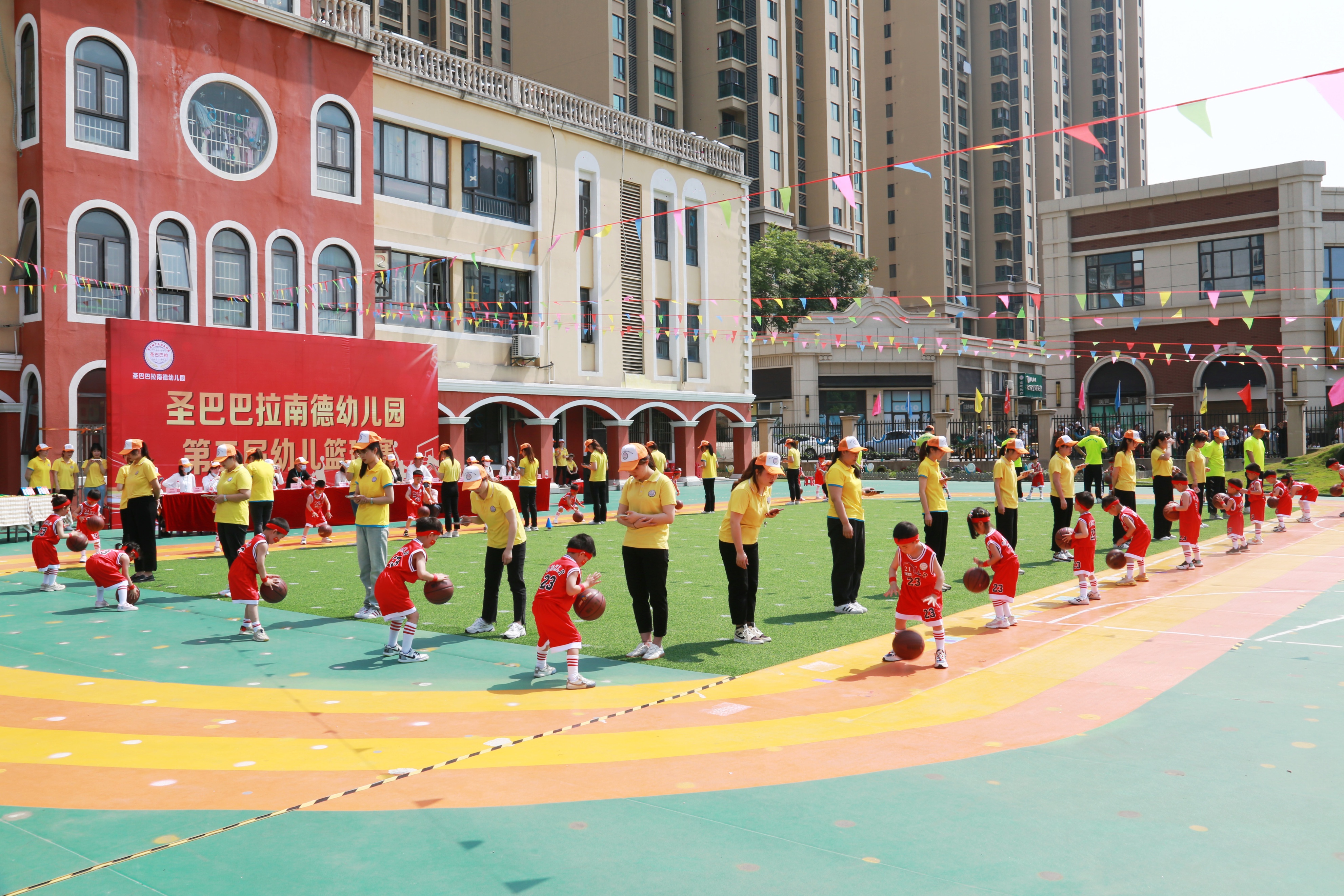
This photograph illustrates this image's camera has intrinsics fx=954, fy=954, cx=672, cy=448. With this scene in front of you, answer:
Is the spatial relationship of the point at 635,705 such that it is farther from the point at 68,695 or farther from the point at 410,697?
the point at 68,695

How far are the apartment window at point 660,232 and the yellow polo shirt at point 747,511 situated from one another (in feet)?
84.4

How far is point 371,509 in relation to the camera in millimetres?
10398

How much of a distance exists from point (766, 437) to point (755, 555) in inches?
1149

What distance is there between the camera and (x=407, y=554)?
8000 mm

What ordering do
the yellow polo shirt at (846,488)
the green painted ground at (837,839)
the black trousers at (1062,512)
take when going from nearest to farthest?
the green painted ground at (837,839), the yellow polo shirt at (846,488), the black trousers at (1062,512)

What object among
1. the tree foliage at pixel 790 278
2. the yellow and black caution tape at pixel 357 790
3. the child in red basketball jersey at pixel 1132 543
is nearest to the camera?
the yellow and black caution tape at pixel 357 790

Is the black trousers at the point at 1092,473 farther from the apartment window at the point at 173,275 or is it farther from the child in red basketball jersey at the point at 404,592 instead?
the apartment window at the point at 173,275

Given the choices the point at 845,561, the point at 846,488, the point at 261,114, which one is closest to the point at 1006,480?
the point at 846,488

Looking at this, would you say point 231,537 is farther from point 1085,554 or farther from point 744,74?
point 744,74

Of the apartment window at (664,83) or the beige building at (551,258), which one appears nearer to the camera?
the beige building at (551,258)

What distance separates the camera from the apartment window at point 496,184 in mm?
27844

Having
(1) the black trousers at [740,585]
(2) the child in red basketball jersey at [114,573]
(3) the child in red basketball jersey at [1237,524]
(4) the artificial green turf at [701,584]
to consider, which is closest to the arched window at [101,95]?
(4) the artificial green turf at [701,584]

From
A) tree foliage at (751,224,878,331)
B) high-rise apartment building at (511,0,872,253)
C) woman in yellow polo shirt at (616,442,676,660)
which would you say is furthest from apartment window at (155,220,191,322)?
high-rise apartment building at (511,0,872,253)

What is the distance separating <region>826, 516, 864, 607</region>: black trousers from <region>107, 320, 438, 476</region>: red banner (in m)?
13.2
